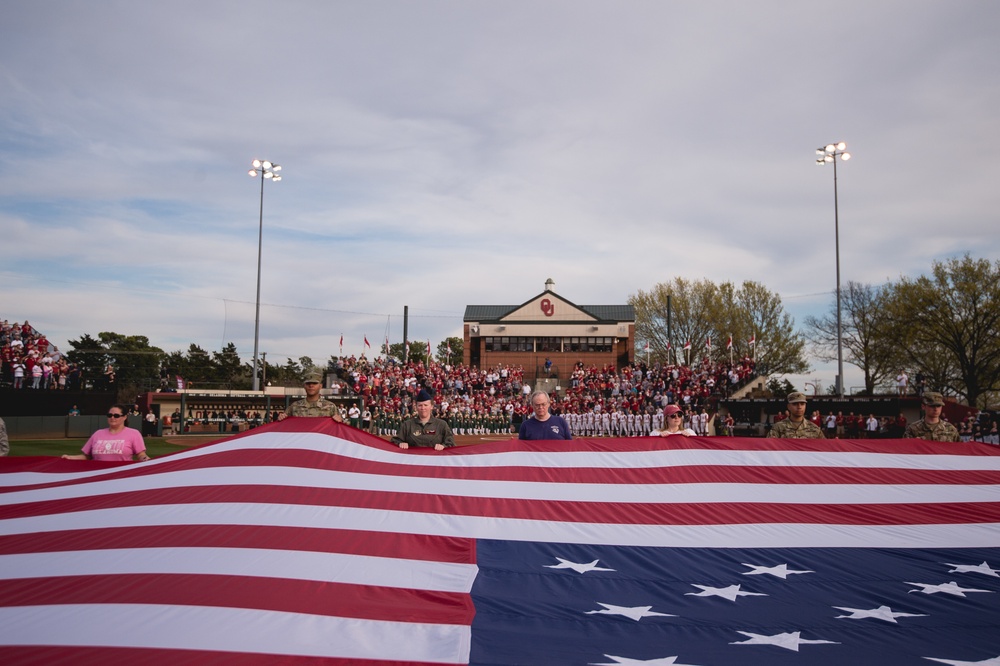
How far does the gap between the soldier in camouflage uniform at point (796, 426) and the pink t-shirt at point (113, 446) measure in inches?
245

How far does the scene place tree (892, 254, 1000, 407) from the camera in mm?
34688

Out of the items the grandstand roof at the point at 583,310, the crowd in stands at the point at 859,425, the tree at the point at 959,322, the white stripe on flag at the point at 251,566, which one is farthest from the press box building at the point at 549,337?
the white stripe on flag at the point at 251,566

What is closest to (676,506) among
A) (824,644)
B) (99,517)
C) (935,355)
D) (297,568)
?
(824,644)

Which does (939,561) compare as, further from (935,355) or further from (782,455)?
(935,355)

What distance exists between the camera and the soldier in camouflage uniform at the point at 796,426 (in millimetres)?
6656

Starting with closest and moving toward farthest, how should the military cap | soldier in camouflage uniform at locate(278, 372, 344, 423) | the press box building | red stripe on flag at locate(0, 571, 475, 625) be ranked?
red stripe on flag at locate(0, 571, 475, 625) < the military cap < soldier in camouflage uniform at locate(278, 372, 344, 423) < the press box building

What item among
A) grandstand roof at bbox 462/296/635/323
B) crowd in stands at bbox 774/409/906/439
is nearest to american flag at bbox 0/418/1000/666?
crowd in stands at bbox 774/409/906/439

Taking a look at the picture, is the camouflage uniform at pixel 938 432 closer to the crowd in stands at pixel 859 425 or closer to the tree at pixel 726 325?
the crowd in stands at pixel 859 425

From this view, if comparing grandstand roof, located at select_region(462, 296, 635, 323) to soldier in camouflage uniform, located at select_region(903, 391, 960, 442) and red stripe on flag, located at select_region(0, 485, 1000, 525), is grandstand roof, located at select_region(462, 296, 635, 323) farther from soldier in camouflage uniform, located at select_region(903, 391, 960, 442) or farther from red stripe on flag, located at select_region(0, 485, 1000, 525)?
red stripe on flag, located at select_region(0, 485, 1000, 525)

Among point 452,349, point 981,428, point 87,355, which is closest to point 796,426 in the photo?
point 981,428

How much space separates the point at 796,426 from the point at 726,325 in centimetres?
4873

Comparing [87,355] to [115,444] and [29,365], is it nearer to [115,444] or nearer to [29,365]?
[29,365]

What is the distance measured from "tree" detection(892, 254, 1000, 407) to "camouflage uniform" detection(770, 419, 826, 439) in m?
35.0

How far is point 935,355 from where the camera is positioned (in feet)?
124
